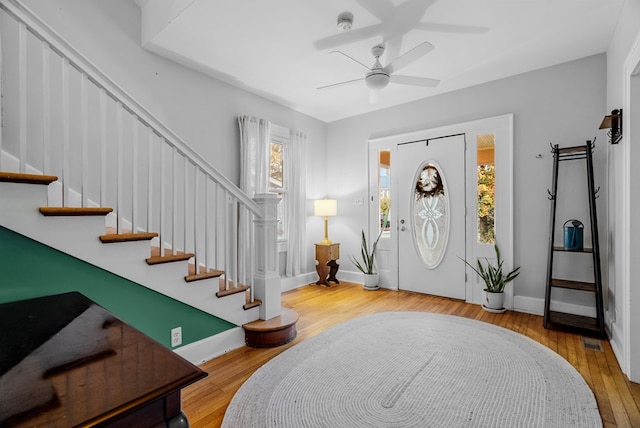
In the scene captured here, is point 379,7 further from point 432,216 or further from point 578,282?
point 578,282

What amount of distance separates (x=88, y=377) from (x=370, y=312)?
3137mm

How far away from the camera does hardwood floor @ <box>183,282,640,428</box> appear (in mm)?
1861

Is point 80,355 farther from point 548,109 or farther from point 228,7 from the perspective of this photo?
point 548,109

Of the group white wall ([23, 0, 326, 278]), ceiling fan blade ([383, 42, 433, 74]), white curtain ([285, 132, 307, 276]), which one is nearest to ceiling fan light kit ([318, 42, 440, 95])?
ceiling fan blade ([383, 42, 433, 74])

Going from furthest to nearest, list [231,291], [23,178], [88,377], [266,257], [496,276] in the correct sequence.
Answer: [496,276] < [266,257] < [231,291] < [23,178] < [88,377]

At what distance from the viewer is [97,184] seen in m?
2.74

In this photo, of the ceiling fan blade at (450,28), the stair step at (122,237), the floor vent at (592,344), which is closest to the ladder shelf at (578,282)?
the floor vent at (592,344)

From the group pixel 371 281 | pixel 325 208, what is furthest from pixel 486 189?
pixel 325 208

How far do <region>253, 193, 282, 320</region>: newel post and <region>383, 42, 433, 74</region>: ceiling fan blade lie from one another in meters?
1.60

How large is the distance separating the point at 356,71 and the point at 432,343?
300cm

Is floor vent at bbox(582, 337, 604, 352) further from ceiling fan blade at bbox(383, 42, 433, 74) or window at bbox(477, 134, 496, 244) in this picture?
ceiling fan blade at bbox(383, 42, 433, 74)

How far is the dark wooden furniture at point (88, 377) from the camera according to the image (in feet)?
2.03

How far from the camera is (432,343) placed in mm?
2705

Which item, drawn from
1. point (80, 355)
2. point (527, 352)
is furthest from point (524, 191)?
point (80, 355)
